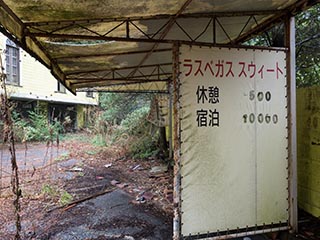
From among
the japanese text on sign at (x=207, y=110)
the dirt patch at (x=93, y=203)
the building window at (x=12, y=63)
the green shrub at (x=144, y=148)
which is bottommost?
the dirt patch at (x=93, y=203)

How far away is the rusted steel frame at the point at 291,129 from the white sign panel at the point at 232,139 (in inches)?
2.4

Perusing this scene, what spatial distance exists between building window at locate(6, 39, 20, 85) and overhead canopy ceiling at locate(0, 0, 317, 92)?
7.60 metres

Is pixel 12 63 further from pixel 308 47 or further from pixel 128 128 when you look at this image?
pixel 308 47

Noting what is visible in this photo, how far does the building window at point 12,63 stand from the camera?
1135cm

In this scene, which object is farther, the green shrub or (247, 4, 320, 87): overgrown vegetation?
the green shrub

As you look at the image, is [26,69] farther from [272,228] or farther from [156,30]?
[272,228]

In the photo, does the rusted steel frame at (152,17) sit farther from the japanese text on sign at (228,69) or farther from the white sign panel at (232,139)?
the japanese text on sign at (228,69)

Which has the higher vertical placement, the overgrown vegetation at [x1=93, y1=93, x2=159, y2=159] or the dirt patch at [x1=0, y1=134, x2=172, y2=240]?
the overgrown vegetation at [x1=93, y1=93, x2=159, y2=159]

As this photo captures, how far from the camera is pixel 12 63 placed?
11641 millimetres

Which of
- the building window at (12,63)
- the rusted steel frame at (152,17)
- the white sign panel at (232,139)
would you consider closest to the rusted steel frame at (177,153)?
the white sign panel at (232,139)

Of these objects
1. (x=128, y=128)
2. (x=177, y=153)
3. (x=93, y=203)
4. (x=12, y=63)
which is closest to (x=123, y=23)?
(x=177, y=153)

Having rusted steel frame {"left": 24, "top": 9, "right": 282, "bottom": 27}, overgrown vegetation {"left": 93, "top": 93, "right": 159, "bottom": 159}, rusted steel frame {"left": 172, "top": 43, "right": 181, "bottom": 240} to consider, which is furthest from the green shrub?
rusted steel frame {"left": 24, "top": 9, "right": 282, "bottom": 27}

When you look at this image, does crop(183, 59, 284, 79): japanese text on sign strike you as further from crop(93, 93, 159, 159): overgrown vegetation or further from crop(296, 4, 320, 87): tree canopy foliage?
crop(93, 93, 159, 159): overgrown vegetation

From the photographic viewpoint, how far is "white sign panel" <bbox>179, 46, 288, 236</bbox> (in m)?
3.12
